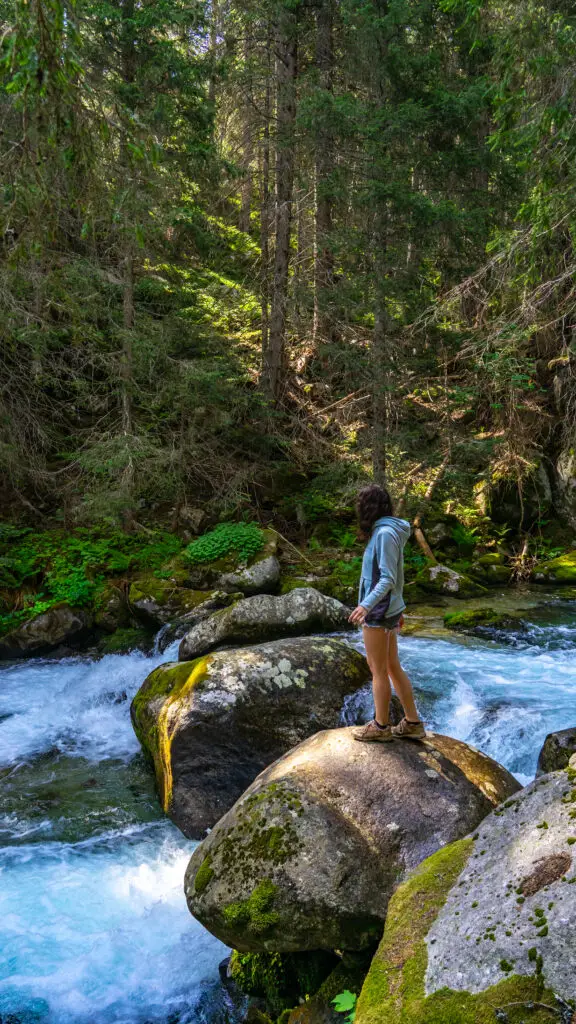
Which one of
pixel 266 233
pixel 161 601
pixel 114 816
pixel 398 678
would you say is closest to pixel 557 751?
pixel 398 678

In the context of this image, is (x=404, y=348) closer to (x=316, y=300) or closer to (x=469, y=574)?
(x=316, y=300)

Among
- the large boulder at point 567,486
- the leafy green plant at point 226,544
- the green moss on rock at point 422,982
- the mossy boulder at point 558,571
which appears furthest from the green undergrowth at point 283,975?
the large boulder at point 567,486

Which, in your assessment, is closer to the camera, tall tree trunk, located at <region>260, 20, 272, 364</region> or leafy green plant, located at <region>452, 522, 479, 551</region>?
leafy green plant, located at <region>452, 522, 479, 551</region>

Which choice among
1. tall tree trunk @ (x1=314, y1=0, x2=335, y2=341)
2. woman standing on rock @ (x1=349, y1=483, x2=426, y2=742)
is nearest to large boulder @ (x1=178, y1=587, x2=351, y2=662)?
woman standing on rock @ (x1=349, y1=483, x2=426, y2=742)

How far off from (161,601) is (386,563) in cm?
694

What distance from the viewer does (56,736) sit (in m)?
7.97

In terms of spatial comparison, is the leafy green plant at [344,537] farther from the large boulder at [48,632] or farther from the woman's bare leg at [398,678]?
the woman's bare leg at [398,678]

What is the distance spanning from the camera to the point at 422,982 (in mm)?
2441

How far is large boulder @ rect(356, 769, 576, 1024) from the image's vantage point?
7.11 ft

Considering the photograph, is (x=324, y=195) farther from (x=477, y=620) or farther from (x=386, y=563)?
(x=386, y=563)

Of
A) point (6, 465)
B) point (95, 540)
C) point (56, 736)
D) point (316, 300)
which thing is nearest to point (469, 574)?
point (316, 300)

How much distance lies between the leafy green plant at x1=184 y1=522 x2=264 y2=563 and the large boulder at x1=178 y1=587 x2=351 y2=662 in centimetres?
263

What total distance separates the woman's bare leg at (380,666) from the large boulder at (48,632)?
23.5 ft

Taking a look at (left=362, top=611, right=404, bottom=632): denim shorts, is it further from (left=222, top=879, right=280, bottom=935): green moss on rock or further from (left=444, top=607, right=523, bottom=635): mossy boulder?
(left=444, top=607, right=523, bottom=635): mossy boulder
